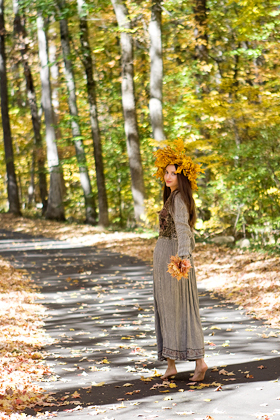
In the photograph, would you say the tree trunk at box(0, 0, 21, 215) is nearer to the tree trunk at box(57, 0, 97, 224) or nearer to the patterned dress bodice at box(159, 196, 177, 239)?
the tree trunk at box(57, 0, 97, 224)

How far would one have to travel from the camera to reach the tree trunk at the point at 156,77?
1772 centimetres

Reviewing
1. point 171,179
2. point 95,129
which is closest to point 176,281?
point 171,179

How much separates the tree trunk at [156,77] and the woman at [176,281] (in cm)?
1247

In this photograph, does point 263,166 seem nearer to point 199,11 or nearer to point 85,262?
point 85,262

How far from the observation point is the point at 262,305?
830cm

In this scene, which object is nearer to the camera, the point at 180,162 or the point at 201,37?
→ the point at 180,162

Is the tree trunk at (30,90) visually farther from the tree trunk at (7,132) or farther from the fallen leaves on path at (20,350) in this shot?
the fallen leaves on path at (20,350)

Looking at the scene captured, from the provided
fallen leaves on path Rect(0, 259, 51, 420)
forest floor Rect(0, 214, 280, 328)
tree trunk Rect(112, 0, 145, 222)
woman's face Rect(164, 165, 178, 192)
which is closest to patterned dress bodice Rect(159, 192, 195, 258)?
woman's face Rect(164, 165, 178, 192)

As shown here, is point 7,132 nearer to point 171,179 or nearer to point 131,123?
point 131,123

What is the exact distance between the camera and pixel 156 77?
59.1 feet

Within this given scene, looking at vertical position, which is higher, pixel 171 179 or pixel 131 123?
pixel 131 123

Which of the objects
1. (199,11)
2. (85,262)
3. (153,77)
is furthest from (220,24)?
(85,262)

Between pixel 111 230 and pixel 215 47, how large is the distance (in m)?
9.34

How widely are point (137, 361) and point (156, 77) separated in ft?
44.6
